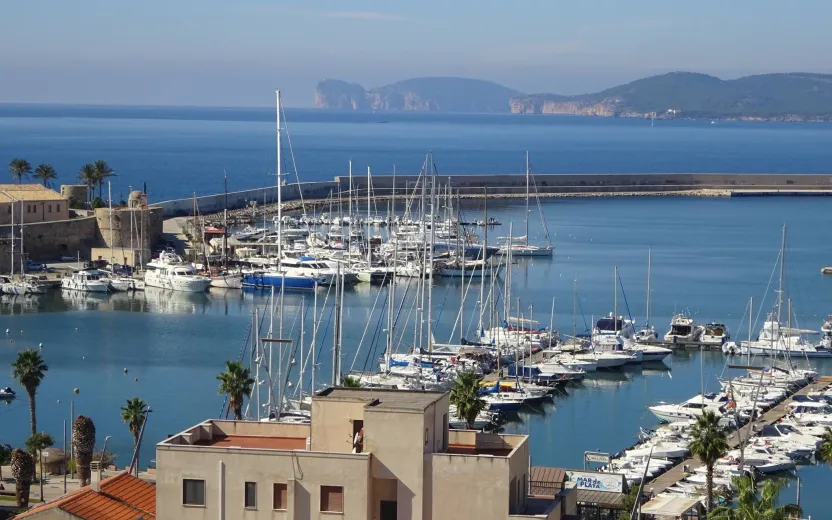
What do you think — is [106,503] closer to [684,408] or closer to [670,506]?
[670,506]

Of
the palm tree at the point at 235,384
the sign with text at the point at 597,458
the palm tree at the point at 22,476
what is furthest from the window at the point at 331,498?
the sign with text at the point at 597,458

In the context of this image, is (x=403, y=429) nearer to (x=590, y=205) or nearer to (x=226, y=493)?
(x=226, y=493)

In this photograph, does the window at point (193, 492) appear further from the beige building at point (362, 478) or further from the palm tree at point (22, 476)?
the palm tree at point (22, 476)

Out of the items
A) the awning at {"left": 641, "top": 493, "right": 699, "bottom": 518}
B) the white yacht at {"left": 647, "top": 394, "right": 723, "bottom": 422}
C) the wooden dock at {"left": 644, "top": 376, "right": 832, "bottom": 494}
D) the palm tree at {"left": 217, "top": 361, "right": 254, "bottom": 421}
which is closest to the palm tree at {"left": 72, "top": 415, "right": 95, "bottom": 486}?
the palm tree at {"left": 217, "top": 361, "right": 254, "bottom": 421}

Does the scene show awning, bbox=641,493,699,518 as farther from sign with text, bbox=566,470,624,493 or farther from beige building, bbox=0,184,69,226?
beige building, bbox=0,184,69,226

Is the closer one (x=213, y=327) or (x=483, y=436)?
(x=483, y=436)

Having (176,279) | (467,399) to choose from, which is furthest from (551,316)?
(467,399)

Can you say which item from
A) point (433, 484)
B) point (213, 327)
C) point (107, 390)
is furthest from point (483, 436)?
point (213, 327)
